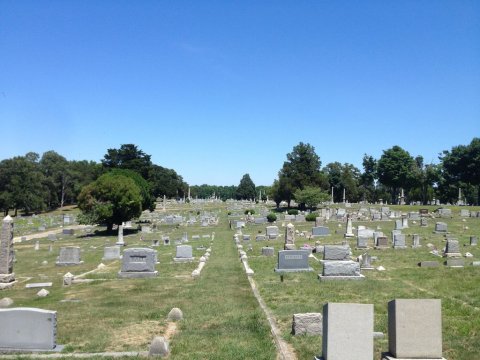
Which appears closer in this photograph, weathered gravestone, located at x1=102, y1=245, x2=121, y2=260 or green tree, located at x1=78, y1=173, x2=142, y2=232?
weathered gravestone, located at x1=102, y1=245, x2=121, y2=260

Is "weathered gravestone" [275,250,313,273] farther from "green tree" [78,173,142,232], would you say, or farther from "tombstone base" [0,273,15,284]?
"green tree" [78,173,142,232]

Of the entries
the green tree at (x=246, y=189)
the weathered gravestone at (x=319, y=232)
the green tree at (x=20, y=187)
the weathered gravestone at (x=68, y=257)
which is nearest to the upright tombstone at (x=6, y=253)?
the weathered gravestone at (x=68, y=257)

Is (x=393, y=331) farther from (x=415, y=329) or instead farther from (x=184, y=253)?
(x=184, y=253)

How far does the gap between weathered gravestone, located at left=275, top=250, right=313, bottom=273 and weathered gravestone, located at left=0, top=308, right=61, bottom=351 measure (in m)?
12.1

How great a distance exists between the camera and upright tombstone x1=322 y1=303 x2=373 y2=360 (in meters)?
7.15

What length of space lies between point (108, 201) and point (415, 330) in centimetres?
4139

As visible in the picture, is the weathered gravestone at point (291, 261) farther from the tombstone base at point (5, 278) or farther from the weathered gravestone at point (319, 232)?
the weathered gravestone at point (319, 232)

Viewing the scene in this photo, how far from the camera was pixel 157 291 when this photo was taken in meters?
16.6

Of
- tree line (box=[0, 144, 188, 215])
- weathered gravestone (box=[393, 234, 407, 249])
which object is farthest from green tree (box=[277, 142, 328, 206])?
weathered gravestone (box=[393, 234, 407, 249])

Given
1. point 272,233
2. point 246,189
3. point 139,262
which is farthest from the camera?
point 246,189

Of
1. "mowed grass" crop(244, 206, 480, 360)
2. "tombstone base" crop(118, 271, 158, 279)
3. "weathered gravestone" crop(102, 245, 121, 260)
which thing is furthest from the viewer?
"weathered gravestone" crop(102, 245, 121, 260)

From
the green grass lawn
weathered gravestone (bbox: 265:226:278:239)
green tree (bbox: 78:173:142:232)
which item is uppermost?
green tree (bbox: 78:173:142:232)

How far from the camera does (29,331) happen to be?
9.32 metres

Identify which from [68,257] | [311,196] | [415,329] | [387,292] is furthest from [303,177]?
[415,329]
